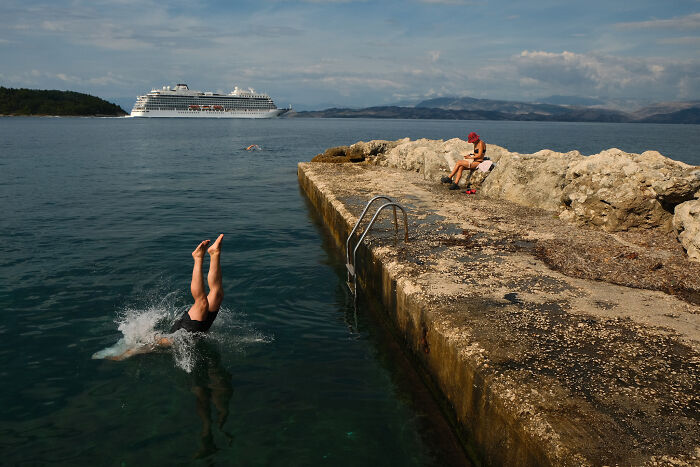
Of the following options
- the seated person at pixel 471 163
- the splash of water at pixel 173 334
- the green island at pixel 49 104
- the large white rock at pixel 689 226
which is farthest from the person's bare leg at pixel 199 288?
the green island at pixel 49 104

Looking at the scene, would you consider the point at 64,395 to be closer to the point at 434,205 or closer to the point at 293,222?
the point at 434,205

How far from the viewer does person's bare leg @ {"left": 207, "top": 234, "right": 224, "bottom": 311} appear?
5.11 metres

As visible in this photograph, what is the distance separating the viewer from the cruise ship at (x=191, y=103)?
115m

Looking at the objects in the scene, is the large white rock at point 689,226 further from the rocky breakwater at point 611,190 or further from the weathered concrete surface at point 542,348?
the weathered concrete surface at point 542,348

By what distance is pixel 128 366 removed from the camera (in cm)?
514

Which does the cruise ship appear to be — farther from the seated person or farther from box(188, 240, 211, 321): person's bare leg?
box(188, 240, 211, 321): person's bare leg

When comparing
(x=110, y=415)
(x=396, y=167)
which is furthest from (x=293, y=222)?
(x=110, y=415)

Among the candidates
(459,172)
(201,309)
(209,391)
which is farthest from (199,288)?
(459,172)

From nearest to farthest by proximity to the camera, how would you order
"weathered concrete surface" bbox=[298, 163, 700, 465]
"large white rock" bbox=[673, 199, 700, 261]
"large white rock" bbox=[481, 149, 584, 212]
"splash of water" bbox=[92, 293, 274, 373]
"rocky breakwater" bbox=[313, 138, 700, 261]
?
"weathered concrete surface" bbox=[298, 163, 700, 465]
"splash of water" bbox=[92, 293, 274, 373]
"large white rock" bbox=[673, 199, 700, 261]
"rocky breakwater" bbox=[313, 138, 700, 261]
"large white rock" bbox=[481, 149, 584, 212]

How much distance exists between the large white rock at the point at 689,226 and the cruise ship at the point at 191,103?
399ft

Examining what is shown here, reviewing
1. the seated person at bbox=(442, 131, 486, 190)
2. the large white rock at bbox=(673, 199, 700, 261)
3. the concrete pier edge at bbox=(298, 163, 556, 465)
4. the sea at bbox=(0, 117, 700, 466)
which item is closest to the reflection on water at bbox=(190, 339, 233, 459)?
the sea at bbox=(0, 117, 700, 466)

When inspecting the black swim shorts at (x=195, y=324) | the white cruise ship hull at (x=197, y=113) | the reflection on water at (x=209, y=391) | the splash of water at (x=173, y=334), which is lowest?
the reflection on water at (x=209, y=391)

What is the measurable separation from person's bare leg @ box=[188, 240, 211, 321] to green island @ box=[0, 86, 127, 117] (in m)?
148

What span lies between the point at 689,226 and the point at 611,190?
159cm
